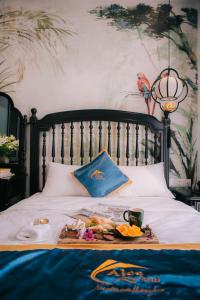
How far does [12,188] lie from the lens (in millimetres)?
2625

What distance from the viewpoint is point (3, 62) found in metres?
2.97

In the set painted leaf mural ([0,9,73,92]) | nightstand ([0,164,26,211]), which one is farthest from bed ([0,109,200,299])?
painted leaf mural ([0,9,73,92])

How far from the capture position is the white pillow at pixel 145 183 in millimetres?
2459

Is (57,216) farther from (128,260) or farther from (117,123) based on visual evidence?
(117,123)

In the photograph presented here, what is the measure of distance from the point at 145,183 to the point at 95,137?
0.84 meters

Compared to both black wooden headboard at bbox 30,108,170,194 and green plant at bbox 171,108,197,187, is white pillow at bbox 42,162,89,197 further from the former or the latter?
green plant at bbox 171,108,197,187

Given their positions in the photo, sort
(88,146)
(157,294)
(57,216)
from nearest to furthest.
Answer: (157,294) → (57,216) → (88,146)

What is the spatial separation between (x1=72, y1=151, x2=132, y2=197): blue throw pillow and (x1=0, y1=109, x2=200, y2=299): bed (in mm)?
88

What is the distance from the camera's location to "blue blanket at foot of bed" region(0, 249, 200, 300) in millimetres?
749

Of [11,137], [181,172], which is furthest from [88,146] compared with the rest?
[181,172]

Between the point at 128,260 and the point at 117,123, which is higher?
the point at 117,123

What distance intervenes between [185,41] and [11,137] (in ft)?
→ 7.77

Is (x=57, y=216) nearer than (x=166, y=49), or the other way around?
(x=57, y=216)

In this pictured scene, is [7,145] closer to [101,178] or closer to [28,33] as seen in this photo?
[101,178]
